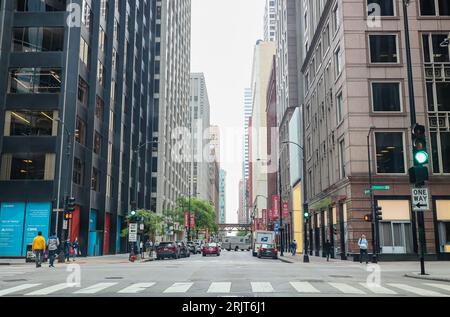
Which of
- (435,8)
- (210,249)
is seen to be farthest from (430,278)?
(210,249)

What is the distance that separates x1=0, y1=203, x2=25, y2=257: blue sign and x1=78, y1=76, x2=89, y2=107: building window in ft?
38.3

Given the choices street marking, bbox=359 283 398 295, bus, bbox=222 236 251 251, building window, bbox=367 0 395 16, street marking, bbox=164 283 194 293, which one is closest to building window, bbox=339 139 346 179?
building window, bbox=367 0 395 16

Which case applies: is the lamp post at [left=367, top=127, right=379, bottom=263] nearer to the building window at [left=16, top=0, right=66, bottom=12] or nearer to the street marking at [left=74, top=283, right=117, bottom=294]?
the street marking at [left=74, top=283, right=117, bottom=294]

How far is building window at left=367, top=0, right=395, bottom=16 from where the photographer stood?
38.3m

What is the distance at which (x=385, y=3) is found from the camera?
3869cm

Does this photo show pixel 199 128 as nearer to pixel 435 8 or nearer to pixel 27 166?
pixel 27 166

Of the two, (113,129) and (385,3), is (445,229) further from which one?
(113,129)

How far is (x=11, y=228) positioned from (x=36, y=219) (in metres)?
2.20

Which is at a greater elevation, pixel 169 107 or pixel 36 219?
pixel 169 107

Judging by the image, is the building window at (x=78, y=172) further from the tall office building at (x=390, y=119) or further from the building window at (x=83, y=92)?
the tall office building at (x=390, y=119)

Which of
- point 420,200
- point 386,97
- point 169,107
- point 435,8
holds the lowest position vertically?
point 420,200

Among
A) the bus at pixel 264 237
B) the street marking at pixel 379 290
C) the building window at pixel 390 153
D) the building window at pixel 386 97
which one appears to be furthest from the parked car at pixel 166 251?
the street marking at pixel 379 290

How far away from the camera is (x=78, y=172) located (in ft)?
149

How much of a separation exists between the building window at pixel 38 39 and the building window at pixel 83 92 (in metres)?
3.69
